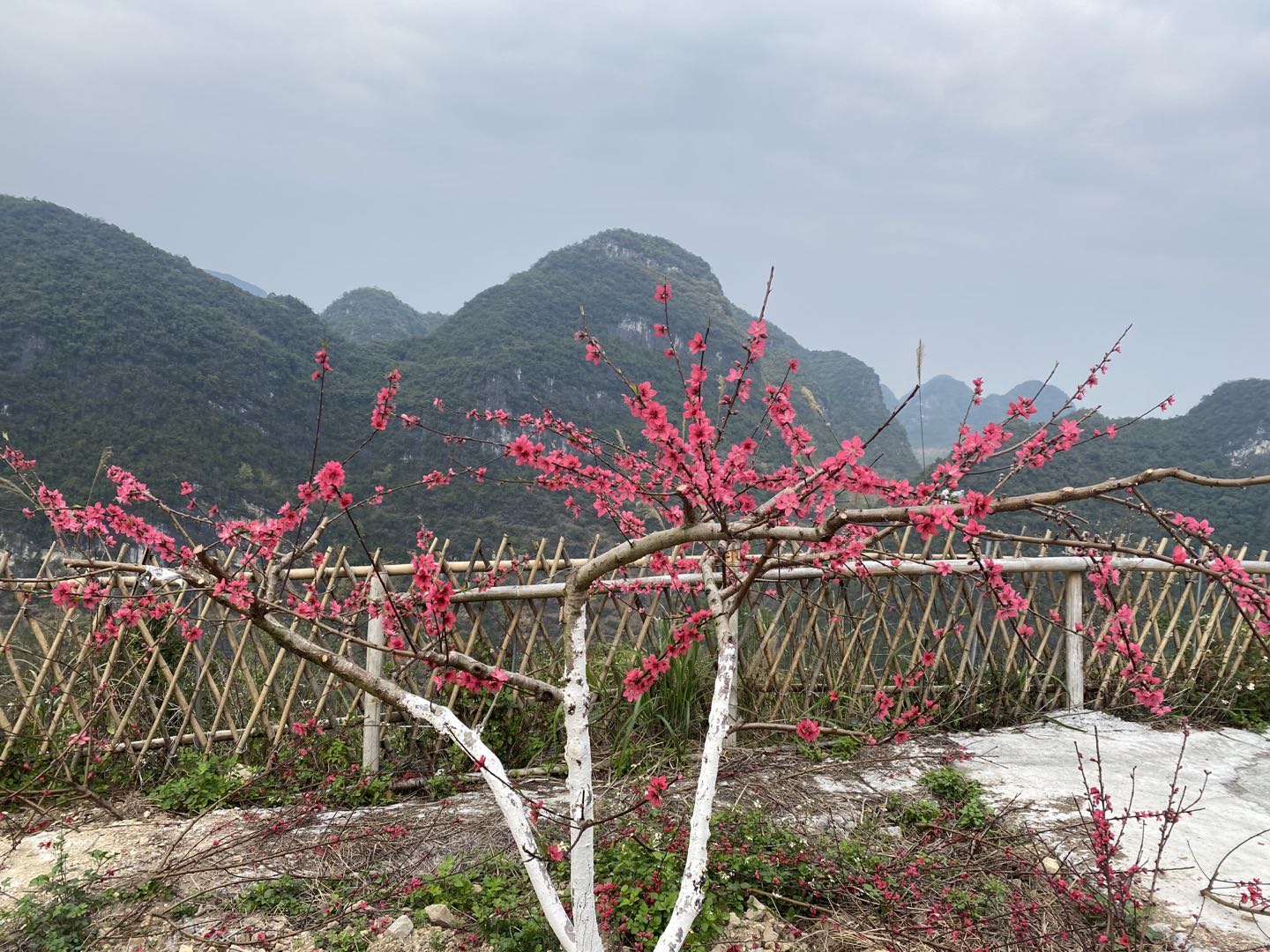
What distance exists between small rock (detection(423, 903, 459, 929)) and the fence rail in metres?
1.23

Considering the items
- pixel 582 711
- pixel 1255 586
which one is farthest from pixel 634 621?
pixel 1255 586

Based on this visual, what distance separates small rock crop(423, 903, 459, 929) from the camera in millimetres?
1955

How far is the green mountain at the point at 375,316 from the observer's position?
149 ft

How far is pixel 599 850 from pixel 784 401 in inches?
60.4

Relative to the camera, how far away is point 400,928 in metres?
1.91

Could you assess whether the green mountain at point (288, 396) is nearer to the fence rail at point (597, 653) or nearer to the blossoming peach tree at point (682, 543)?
the fence rail at point (597, 653)

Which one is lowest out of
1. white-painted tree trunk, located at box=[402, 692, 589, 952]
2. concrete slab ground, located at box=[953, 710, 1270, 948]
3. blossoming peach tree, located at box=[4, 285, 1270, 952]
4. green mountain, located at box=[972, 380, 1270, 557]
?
concrete slab ground, located at box=[953, 710, 1270, 948]

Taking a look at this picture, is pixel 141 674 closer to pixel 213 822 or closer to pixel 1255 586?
pixel 213 822

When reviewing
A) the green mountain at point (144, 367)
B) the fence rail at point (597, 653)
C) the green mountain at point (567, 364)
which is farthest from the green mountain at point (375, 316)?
the fence rail at point (597, 653)

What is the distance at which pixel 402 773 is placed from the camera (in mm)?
3201

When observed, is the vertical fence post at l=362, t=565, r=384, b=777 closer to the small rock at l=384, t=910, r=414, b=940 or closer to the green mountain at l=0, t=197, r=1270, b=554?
the small rock at l=384, t=910, r=414, b=940

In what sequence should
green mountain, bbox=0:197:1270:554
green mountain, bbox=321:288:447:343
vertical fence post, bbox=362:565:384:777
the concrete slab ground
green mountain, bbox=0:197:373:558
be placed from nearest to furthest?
1. the concrete slab ground
2. vertical fence post, bbox=362:565:384:777
3. green mountain, bbox=0:197:1270:554
4. green mountain, bbox=0:197:373:558
5. green mountain, bbox=321:288:447:343

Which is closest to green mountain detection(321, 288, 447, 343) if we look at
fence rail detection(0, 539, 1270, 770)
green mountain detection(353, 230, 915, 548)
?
green mountain detection(353, 230, 915, 548)

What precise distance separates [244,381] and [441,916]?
2762 centimetres
